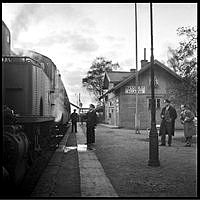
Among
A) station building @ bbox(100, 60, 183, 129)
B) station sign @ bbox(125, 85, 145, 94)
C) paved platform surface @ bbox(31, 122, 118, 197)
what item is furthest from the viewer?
station sign @ bbox(125, 85, 145, 94)

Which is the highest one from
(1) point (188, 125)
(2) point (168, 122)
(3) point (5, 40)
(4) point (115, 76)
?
(4) point (115, 76)

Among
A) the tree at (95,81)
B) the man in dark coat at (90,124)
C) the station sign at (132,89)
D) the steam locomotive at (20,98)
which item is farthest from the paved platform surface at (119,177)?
the tree at (95,81)

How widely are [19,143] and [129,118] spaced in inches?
910

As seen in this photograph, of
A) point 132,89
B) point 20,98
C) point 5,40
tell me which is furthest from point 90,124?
point 132,89

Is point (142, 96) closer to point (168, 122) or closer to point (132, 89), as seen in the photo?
point (132, 89)

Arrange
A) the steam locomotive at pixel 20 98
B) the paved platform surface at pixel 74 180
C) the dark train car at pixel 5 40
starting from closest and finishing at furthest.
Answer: the steam locomotive at pixel 20 98
the paved platform surface at pixel 74 180
the dark train car at pixel 5 40

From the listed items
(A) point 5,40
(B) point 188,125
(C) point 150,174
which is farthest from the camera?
(B) point 188,125

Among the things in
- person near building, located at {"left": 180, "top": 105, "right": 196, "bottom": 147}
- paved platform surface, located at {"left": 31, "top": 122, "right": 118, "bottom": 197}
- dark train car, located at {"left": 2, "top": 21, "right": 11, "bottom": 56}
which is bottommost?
paved platform surface, located at {"left": 31, "top": 122, "right": 118, "bottom": 197}

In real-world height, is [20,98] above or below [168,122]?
above

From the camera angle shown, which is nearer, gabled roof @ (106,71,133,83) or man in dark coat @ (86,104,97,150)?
man in dark coat @ (86,104,97,150)

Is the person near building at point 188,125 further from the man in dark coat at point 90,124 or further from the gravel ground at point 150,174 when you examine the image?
the man in dark coat at point 90,124

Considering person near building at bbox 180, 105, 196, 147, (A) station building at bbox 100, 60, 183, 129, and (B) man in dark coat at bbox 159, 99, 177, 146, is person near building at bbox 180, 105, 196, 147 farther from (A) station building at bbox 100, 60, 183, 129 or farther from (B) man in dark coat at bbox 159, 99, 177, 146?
(A) station building at bbox 100, 60, 183, 129

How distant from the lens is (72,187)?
575cm

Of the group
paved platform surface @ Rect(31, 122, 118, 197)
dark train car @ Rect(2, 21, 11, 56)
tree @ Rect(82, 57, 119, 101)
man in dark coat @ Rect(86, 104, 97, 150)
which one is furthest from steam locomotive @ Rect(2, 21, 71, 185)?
tree @ Rect(82, 57, 119, 101)
